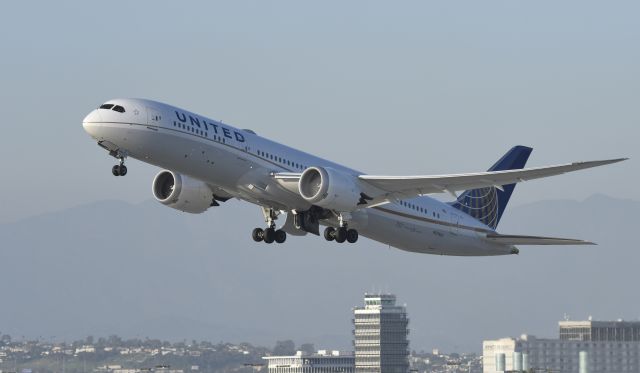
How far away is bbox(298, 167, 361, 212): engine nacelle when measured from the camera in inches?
2454

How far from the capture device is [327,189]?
62.2m

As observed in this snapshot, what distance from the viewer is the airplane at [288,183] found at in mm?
59031

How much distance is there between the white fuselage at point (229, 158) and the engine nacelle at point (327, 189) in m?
0.92

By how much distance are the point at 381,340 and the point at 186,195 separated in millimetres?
129628

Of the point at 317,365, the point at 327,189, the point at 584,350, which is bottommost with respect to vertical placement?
the point at 317,365

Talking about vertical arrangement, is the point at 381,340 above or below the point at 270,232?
below

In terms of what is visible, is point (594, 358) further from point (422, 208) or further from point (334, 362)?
point (422, 208)

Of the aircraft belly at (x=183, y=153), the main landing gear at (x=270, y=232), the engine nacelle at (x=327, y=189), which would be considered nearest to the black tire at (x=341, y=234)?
the engine nacelle at (x=327, y=189)

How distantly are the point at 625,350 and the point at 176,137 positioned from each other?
116019mm

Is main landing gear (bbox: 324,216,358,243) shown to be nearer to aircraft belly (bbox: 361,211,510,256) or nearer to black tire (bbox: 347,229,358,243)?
black tire (bbox: 347,229,358,243)

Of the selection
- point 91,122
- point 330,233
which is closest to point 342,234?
point 330,233

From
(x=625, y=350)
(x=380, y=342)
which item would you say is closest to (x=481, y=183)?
(x=625, y=350)

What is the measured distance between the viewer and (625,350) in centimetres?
16462

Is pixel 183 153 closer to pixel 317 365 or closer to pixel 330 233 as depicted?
pixel 330 233
